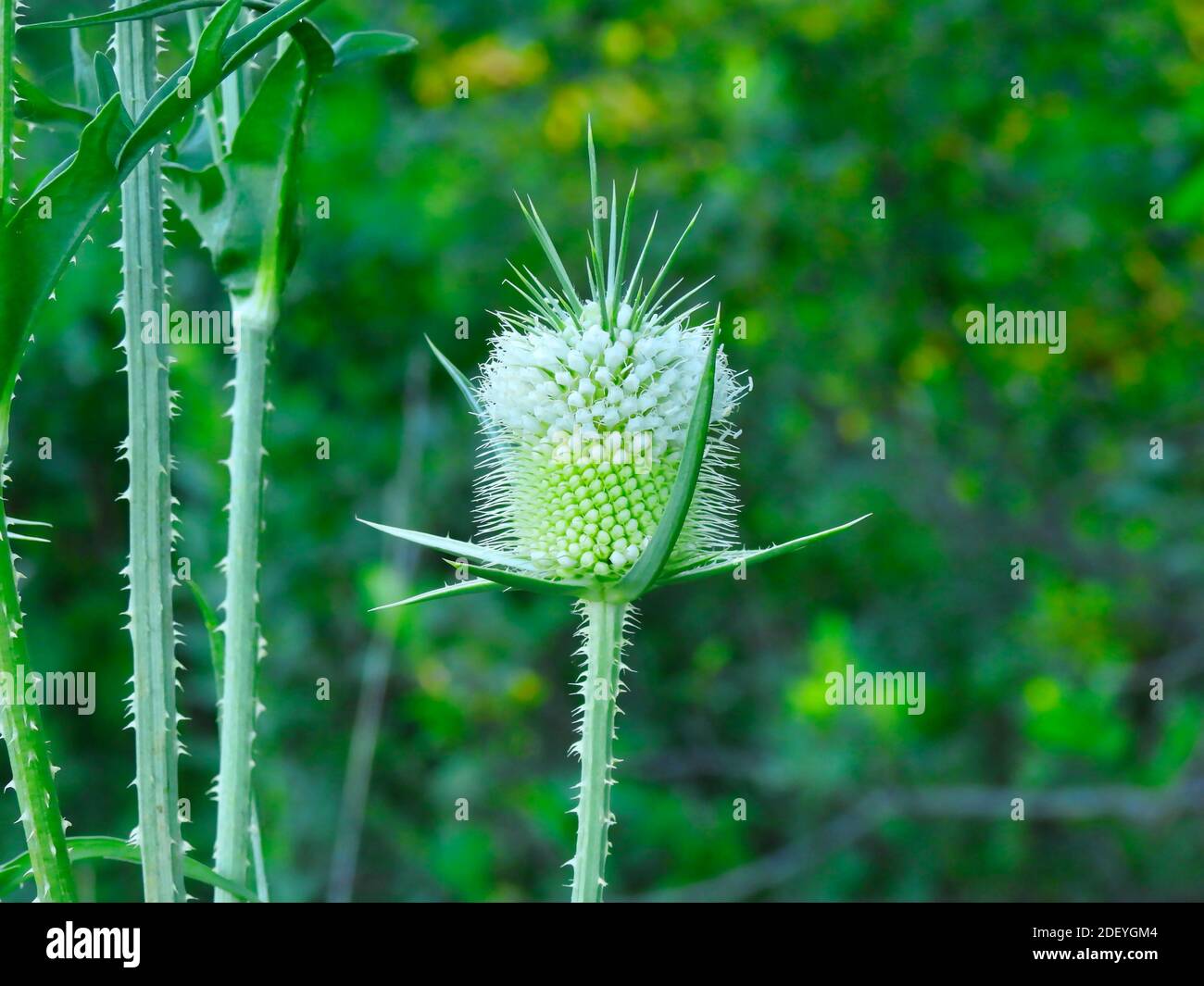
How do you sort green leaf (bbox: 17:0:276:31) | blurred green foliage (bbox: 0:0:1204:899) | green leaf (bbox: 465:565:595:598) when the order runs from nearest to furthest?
green leaf (bbox: 17:0:276:31) → green leaf (bbox: 465:565:595:598) → blurred green foliage (bbox: 0:0:1204:899)

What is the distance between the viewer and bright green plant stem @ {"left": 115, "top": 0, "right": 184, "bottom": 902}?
1.66 ft

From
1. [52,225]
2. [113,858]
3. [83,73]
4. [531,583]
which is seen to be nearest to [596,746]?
[531,583]

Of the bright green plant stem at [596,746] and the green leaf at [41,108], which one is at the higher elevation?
the green leaf at [41,108]

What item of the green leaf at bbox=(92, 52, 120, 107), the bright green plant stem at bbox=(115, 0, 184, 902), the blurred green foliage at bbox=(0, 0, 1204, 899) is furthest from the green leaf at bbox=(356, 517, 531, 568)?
the blurred green foliage at bbox=(0, 0, 1204, 899)

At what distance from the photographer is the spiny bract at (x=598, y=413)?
63cm

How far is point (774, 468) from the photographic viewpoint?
9.81ft

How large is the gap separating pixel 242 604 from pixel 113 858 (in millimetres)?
125

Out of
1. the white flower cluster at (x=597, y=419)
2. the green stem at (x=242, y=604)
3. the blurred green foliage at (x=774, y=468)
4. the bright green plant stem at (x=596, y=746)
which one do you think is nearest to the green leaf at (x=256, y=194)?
the green stem at (x=242, y=604)

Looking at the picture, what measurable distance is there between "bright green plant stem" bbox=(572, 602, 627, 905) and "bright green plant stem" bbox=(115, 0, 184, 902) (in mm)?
180

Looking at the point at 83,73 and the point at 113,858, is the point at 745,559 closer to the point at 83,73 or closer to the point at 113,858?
the point at 113,858

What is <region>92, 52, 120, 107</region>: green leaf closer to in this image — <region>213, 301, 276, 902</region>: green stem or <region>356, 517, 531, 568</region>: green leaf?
<region>213, 301, 276, 902</region>: green stem

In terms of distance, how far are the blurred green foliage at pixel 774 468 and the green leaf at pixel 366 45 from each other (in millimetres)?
1812

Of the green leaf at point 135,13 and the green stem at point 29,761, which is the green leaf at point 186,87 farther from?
the green stem at point 29,761
